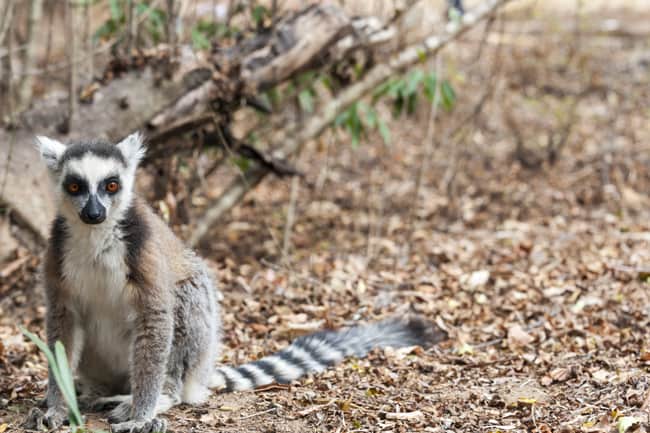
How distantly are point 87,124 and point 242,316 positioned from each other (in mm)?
1842

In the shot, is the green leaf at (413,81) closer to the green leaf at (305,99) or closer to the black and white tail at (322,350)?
the green leaf at (305,99)

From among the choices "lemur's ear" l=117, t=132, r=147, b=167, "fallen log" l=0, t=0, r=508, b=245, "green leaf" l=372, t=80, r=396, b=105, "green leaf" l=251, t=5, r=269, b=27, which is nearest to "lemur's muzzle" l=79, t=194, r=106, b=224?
"lemur's ear" l=117, t=132, r=147, b=167

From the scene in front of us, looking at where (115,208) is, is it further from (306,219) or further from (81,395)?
(306,219)

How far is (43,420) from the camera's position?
4.06 m

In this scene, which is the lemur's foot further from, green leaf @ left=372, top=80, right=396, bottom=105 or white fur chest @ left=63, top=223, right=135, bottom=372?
green leaf @ left=372, top=80, right=396, bottom=105

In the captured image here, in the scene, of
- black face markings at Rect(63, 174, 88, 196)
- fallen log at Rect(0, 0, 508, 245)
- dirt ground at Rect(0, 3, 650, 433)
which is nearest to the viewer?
black face markings at Rect(63, 174, 88, 196)

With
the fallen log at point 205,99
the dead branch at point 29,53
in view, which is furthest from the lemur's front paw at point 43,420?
the dead branch at point 29,53

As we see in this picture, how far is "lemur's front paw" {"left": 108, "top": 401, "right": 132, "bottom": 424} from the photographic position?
4177 mm

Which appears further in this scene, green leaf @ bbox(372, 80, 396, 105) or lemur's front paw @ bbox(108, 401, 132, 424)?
green leaf @ bbox(372, 80, 396, 105)

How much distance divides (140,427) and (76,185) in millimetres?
1184

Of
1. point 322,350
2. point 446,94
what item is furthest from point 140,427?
point 446,94

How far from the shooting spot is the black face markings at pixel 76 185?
3.92 metres

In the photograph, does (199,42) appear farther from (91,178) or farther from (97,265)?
(97,265)

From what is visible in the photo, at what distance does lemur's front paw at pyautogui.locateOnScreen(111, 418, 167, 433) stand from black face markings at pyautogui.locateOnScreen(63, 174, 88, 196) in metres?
1.12
